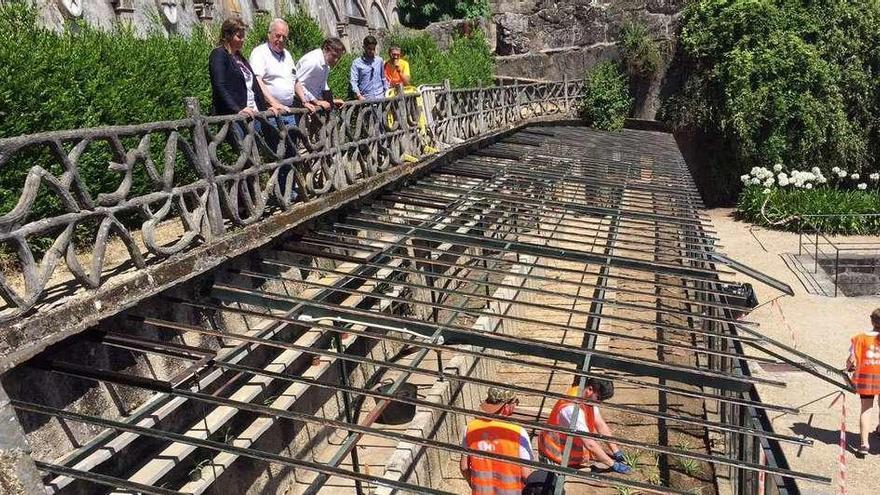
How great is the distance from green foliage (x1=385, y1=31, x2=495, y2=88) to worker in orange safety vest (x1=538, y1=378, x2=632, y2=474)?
10.7m

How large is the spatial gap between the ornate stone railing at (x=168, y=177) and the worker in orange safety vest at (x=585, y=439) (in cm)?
306

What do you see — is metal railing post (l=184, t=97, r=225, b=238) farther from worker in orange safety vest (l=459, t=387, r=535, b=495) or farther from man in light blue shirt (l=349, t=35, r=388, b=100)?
man in light blue shirt (l=349, t=35, r=388, b=100)

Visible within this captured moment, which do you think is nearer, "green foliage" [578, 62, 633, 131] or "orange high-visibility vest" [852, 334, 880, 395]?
"orange high-visibility vest" [852, 334, 880, 395]

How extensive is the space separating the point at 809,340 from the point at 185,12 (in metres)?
12.3

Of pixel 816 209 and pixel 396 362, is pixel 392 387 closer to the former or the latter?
pixel 396 362

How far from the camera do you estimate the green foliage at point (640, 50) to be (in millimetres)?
23625

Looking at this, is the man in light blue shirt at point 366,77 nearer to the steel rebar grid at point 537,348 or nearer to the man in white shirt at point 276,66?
the man in white shirt at point 276,66

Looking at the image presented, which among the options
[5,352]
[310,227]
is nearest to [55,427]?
[5,352]

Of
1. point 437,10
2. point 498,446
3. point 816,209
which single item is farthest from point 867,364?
point 437,10

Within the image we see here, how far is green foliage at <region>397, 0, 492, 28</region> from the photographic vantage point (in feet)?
91.9

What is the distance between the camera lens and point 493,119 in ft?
48.5

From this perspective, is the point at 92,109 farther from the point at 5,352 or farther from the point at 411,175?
the point at 5,352

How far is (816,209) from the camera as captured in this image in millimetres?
19734

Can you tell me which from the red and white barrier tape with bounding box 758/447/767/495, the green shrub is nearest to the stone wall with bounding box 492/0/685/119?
the green shrub
